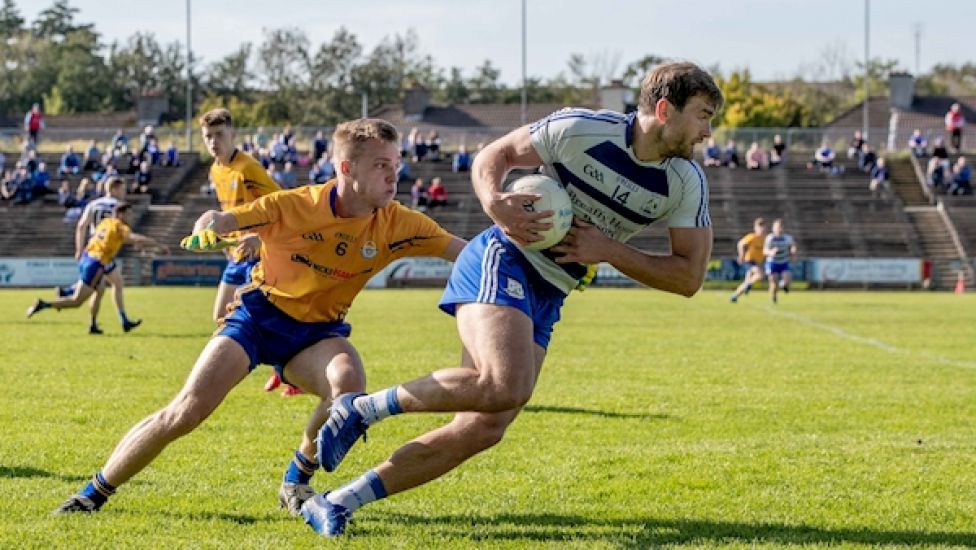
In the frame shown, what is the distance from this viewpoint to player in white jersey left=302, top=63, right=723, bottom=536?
6.20 m

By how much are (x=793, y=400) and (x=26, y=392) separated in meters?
6.61

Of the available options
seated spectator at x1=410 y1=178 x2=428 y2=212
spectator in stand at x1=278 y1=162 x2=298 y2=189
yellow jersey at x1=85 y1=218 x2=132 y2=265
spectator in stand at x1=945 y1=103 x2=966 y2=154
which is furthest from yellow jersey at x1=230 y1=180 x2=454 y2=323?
spectator in stand at x1=945 y1=103 x2=966 y2=154

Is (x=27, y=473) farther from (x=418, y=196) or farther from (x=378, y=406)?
(x=418, y=196)

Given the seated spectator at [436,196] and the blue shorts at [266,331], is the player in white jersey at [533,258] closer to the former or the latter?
the blue shorts at [266,331]

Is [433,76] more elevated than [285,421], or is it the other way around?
[433,76]

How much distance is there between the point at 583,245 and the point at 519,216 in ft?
1.06

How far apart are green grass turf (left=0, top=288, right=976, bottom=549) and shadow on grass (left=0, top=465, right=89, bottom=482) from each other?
42 mm

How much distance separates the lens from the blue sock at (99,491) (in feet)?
22.4

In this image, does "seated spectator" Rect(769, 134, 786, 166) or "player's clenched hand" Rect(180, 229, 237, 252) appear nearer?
"player's clenched hand" Rect(180, 229, 237, 252)

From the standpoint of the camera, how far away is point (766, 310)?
28.9 metres

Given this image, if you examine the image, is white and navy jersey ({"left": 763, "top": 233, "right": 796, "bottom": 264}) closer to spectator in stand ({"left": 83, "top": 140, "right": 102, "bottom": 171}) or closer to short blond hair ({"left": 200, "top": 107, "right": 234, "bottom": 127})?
short blond hair ({"left": 200, "top": 107, "right": 234, "bottom": 127})

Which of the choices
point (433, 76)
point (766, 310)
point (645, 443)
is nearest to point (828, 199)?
point (766, 310)

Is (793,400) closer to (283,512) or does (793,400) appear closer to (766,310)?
(283,512)

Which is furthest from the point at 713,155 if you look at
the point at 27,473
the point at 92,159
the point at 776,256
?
the point at 27,473
